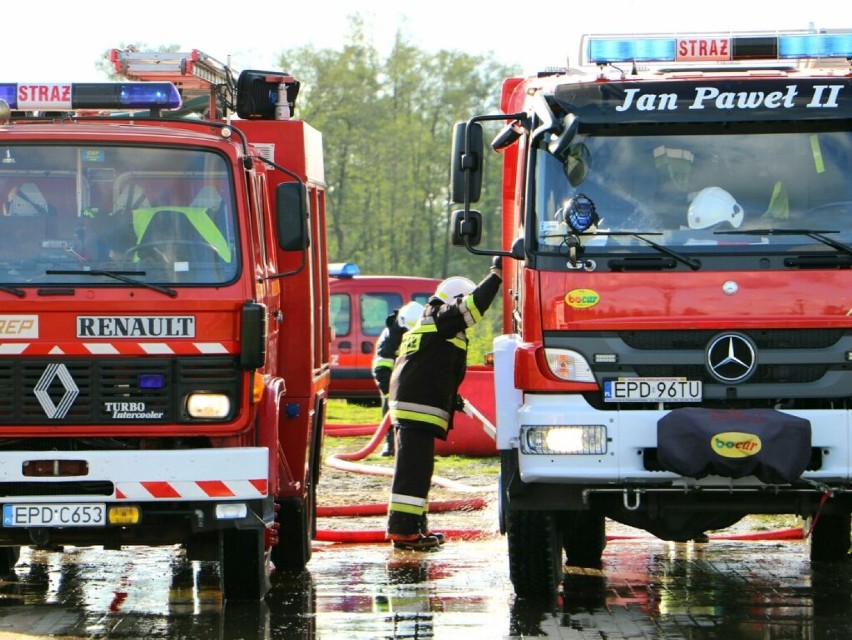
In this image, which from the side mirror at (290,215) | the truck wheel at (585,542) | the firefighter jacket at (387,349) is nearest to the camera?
the side mirror at (290,215)

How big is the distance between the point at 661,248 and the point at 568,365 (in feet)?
2.51

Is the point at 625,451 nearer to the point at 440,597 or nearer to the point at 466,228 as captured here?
the point at 466,228

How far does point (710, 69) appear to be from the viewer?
28.0ft

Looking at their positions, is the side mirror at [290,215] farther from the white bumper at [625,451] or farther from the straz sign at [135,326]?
the white bumper at [625,451]

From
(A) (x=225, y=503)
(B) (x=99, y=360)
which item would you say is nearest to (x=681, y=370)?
(A) (x=225, y=503)

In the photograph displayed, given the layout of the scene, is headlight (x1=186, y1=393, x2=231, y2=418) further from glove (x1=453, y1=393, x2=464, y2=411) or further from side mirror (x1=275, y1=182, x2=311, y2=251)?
glove (x1=453, y1=393, x2=464, y2=411)

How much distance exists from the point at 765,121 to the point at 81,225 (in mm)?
3631

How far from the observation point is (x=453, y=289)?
11.0 metres

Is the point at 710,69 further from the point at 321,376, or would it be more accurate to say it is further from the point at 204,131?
the point at 321,376

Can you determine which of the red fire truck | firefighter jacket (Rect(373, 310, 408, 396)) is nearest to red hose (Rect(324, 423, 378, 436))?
firefighter jacket (Rect(373, 310, 408, 396))

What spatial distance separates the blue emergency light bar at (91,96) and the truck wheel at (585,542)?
3729 millimetres

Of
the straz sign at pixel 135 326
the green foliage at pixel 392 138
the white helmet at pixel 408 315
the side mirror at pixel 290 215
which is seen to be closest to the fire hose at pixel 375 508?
the white helmet at pixel 408 315

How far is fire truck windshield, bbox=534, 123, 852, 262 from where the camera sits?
7977 millimetres

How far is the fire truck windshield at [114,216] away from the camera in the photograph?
809 cm
